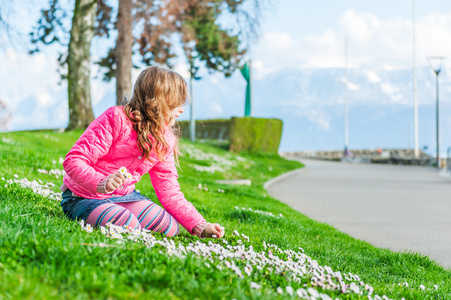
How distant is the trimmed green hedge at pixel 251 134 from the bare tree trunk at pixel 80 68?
758 cm

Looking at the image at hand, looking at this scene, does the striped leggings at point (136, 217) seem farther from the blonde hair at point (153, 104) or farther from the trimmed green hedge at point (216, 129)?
the trimmed green hedge at point (216, 129)

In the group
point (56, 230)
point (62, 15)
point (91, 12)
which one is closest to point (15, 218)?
point (56, 230)

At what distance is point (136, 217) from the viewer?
409 centimetres

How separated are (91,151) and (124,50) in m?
15.1

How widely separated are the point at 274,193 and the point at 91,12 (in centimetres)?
1255

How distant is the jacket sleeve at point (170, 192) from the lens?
407cm

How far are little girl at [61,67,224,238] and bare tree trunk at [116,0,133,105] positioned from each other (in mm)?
13959

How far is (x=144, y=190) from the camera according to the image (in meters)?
7.03

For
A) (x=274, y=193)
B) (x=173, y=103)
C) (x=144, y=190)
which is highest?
(x=173, y=103)

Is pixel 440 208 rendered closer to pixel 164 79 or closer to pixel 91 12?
pixel 164 79

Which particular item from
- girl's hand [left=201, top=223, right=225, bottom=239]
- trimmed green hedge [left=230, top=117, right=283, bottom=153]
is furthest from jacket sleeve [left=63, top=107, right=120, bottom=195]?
trimmed green hedge [left=230, top=117, right=283, bottom=153]

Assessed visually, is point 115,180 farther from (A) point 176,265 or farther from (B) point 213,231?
(B) point 213,231

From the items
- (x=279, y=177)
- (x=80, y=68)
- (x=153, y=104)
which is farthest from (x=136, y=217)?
(x=80, y=68)

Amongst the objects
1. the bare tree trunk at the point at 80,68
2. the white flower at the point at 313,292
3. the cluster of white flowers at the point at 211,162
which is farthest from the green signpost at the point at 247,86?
the white flower at the point at 313,292
